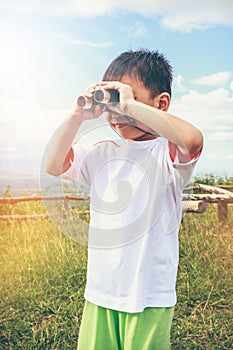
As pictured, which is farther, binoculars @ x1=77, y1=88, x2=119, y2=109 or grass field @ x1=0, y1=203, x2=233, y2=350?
grass field @ x1=0, y1=203, x2=233, y2=350

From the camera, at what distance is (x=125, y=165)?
0.63 metres

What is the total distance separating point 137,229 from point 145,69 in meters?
0.22

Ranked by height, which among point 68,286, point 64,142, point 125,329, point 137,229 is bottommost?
point 68,286

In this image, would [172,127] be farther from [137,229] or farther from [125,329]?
[125,329]

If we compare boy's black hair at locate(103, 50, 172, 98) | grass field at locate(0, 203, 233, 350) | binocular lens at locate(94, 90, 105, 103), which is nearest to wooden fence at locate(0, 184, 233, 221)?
grass field at locate(0, 203, 233, 350)

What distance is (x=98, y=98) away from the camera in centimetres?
58

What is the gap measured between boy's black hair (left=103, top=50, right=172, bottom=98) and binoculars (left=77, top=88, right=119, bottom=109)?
77mm

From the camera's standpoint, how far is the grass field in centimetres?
111

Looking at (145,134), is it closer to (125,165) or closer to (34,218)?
(125,165)

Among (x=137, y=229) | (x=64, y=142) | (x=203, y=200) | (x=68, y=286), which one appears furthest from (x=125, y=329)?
(x=203, y=200)

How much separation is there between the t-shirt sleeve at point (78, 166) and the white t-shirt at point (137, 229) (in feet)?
0.10

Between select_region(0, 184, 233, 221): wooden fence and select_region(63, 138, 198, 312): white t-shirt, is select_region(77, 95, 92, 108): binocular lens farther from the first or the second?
select_region(0, 184, 233, 221): wooden fence

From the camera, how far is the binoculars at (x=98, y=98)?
57 cm

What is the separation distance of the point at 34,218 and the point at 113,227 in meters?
0.91
